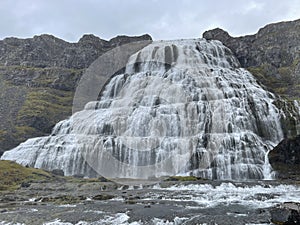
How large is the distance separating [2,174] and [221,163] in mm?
27632

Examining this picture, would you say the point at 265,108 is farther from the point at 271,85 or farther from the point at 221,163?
the point at 271,85

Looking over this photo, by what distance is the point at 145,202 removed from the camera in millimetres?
24672

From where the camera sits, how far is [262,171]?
3931cm

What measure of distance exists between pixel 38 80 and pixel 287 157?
290 feet

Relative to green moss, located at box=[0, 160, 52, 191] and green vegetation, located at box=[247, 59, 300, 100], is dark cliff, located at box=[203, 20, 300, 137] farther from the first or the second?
green moss, located at box=[0, 160, 52, 191]

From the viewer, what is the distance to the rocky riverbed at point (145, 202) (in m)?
19.6

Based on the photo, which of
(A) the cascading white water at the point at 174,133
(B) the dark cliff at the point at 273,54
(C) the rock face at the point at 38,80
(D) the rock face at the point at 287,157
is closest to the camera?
(D) the rock face at the point at 287,157

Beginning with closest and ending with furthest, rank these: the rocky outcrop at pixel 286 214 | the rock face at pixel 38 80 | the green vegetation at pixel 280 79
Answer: the rocky outcrop at pixel 286 214
the green vegetation at pixel 280 79
the rock face at pixel 38 80

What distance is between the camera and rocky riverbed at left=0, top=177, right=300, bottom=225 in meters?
19.6

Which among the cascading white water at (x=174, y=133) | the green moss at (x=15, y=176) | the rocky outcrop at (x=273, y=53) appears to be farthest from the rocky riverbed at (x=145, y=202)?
the rocky outcrop at (x=273, y=53)

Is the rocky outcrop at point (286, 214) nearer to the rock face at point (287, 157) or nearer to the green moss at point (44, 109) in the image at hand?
the rock face at point (287, 157)

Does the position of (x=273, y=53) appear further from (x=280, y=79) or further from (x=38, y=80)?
(x=38, y=80)

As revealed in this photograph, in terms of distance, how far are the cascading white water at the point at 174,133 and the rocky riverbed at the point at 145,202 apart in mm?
8149

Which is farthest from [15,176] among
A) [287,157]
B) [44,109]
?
[44,109]
